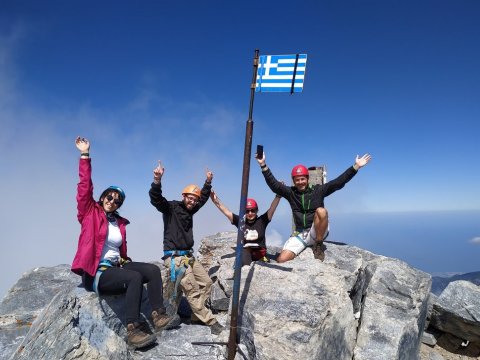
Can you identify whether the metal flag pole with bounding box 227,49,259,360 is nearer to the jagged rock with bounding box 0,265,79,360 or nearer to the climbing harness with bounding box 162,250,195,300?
the climbing harness with bounding box 162,250,195,300

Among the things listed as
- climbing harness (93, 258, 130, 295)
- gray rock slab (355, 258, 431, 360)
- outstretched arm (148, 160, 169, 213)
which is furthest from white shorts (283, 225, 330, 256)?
climbing harness (93, 258, 130, 295)

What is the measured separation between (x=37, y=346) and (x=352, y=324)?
732cm

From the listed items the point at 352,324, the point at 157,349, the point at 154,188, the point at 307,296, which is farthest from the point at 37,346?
the point at 352,324

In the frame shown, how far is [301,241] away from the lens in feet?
33.1

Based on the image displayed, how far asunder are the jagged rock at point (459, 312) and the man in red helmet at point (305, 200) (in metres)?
7.82

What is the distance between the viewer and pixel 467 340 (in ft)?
42.6

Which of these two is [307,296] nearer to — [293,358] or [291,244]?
[293,358]

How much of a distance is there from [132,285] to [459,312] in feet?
45.3

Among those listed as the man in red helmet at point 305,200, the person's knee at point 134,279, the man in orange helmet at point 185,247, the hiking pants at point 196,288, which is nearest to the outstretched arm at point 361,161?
the man in red helmet at point 305,200

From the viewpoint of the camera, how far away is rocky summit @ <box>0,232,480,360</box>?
20.0 ft

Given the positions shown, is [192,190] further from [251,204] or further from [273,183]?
[273,183]

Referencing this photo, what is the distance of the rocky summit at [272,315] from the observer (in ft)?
20.0

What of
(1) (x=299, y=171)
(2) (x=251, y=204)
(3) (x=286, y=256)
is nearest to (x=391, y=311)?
(3) (x=286, y=256)

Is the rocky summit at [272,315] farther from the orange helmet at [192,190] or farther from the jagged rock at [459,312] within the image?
the orange helmet at [192,190]
